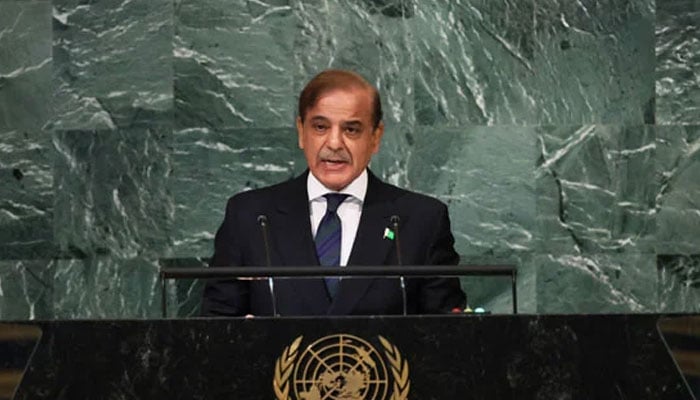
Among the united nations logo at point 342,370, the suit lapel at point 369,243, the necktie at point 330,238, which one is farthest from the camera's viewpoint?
the necktie at point 330,238

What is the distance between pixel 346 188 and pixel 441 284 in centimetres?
44

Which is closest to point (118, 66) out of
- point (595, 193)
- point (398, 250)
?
point (595, 193)

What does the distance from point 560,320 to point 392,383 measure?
40 centimetres

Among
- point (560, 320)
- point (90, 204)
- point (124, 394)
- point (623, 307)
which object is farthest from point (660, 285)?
point (124, 394)

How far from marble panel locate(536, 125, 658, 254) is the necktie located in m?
1.72

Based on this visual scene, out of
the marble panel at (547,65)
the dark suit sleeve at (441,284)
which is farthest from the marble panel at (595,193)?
the dark suit sleeve at (441,284)

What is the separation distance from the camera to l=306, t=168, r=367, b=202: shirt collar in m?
4.87

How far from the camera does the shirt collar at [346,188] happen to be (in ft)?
16.0

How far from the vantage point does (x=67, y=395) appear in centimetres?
363

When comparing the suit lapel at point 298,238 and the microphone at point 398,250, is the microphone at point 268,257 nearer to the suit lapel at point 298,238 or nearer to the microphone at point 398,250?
the suit lapel at point 298,238

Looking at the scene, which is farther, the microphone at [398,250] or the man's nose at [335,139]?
the man's nose at [335,139]

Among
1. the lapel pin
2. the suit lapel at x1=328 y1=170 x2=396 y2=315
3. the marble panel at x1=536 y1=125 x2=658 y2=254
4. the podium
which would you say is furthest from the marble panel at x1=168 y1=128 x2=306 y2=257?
the podium

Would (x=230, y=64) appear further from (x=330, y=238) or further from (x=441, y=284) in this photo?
(x=441, y=284)

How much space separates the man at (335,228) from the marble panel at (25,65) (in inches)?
71.5
